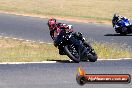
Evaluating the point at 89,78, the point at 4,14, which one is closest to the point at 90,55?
the point at 89,78

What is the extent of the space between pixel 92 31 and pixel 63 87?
1672 centimetres

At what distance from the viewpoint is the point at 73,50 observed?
47.6 feet

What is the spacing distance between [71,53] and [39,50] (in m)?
5.10

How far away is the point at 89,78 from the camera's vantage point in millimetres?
7871

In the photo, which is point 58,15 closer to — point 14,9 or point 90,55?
point 14,9

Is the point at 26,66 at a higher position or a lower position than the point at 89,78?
lower

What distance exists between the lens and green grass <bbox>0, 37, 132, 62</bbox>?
16.0 m

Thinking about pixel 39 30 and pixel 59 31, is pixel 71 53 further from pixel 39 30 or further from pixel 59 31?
pixel 39 30

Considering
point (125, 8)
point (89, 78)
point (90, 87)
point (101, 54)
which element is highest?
point (89, 78)

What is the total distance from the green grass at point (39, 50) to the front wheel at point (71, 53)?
2.43ft

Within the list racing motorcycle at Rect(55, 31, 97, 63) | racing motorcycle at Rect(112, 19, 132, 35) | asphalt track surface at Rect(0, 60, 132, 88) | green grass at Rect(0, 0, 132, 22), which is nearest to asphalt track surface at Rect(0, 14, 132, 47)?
racing motorcycle at Rect(112, 19, 132, 35)

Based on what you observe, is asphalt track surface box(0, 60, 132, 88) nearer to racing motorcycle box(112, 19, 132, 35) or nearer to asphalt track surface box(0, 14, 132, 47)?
asphalt track surface box(0, 14, 132, 47)

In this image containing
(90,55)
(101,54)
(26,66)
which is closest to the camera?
(26,66)

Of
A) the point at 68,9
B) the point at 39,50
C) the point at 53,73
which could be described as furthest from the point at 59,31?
the point at 68,9
